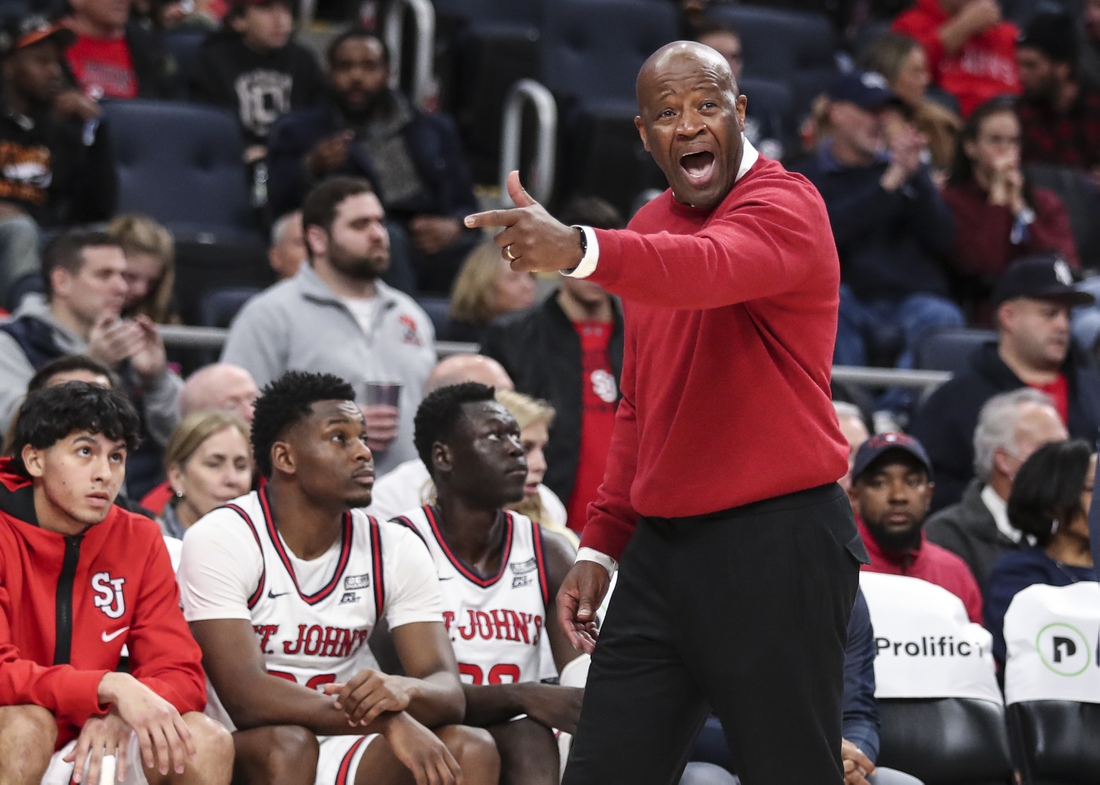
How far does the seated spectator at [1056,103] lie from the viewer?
9273 millimetres

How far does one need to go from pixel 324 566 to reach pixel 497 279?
2.82 m

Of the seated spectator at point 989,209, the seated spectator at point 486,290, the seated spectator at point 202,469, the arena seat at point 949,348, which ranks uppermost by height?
the seated spectator at point 989,209

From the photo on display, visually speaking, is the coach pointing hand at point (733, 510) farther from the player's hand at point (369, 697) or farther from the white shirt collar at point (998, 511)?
the white shirt collar at point (998, 511)

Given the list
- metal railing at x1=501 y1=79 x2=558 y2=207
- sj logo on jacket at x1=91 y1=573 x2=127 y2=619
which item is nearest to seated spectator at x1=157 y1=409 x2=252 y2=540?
sj logo on jacket at x1=91 y1=573 x2=127 y2=619

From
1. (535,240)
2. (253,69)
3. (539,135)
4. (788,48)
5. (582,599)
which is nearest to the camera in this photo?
(535,240)

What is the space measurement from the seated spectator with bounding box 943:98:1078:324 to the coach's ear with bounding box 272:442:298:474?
4588 millimetres

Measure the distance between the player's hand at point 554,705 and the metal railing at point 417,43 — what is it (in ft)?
16.7

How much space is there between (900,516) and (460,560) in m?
1.52

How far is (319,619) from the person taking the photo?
13.1 feet

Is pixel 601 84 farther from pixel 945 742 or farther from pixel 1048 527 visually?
pixel 945 742

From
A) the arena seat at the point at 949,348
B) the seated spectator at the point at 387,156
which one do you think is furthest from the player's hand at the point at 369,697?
the seated spectator at the point at 387,156

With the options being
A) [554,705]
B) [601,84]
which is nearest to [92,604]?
[554,705]

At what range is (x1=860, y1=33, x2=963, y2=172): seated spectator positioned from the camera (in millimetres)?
8602

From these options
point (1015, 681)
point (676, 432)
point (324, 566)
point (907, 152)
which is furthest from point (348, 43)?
point (676, 432)
